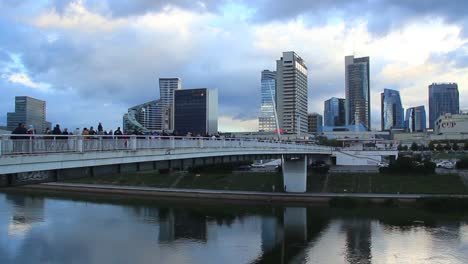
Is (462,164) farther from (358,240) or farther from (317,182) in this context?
(358,240)

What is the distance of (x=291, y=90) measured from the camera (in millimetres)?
146125

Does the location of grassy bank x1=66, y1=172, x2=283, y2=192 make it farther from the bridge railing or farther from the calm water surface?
the bridge railing

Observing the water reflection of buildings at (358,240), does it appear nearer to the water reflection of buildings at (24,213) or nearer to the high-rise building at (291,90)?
the water reflection of buildings at (24,213)

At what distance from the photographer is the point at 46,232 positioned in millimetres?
34031

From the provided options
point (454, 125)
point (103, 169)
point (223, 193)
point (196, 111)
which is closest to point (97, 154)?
point (103, 169)

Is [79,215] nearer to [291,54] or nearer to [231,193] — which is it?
[231,193]

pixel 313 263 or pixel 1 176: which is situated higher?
pixel 1 176

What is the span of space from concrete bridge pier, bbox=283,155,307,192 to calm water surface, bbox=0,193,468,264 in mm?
8182

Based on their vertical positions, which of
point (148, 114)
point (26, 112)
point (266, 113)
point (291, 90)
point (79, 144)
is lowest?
point (79, 144)

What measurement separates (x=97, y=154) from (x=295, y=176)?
1674 inches

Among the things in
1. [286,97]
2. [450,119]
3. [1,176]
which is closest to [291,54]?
[286,97]

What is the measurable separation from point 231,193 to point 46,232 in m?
26.1

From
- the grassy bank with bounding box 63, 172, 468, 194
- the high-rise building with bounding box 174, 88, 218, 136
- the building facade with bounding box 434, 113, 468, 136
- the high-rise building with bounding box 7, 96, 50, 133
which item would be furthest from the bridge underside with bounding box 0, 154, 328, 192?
the building facade with bounding box 434, 113, 468, 136

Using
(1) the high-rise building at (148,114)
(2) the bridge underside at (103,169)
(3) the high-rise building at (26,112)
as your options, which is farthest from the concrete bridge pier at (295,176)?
(3) the high-rise building at (26,112)
